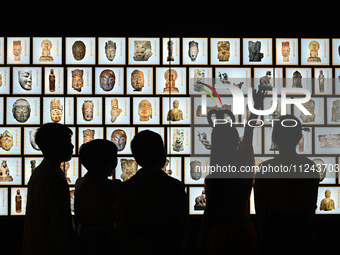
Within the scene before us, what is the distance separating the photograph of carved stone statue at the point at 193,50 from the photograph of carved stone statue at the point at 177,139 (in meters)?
0.77

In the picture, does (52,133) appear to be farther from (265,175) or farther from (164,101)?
(164,101)

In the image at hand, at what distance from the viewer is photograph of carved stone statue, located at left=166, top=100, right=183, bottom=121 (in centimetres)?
383

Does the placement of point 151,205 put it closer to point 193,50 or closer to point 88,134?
point 88,134

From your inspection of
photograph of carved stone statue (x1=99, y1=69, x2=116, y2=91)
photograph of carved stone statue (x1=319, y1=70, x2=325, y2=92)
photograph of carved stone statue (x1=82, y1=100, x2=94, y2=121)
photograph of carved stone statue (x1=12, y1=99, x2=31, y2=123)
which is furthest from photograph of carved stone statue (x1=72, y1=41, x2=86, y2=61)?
photograph of carved stone statue (x1=319, y1=70, x2=325, y2=92)

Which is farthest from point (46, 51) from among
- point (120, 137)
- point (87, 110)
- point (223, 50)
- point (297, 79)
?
point (297, 79)

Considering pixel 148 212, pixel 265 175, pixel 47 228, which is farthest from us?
pixel 265 175

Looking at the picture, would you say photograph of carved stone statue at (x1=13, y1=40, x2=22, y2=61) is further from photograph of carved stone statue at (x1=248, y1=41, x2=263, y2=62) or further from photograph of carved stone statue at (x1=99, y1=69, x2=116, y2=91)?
photograph of carved stone statue at (x1=248, y1=41, x2=263, y2=62)

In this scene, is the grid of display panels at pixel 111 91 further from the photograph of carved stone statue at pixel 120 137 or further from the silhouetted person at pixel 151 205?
the silhouetted person at pixel 151 205

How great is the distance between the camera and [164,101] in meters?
3.83

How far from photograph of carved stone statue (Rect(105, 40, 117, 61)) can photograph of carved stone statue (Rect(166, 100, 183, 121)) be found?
32.1 inches

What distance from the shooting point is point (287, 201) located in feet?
7.38

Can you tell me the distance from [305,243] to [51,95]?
2.80 meters

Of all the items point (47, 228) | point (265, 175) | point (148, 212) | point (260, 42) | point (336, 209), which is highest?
point (260, 42)

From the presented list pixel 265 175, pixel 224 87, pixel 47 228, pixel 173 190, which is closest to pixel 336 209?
pixel 224 87
